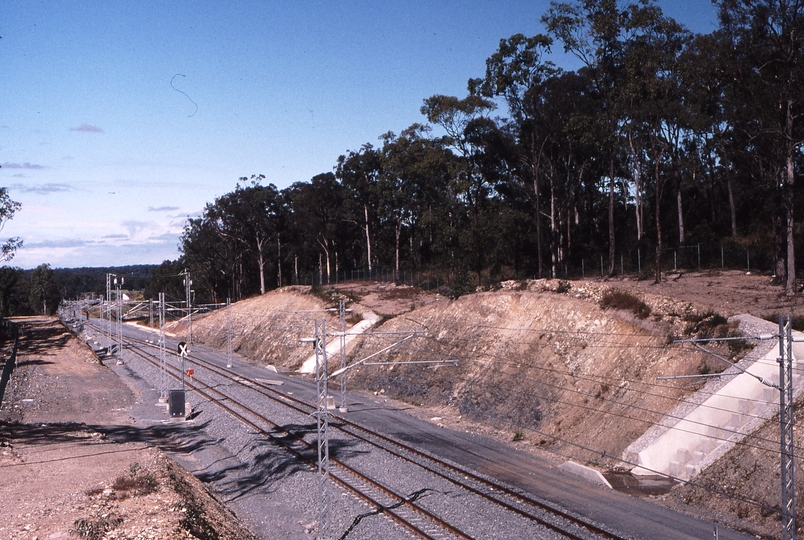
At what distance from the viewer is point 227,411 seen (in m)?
35.5

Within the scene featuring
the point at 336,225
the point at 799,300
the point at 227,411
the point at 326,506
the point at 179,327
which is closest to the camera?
the point at 326,506

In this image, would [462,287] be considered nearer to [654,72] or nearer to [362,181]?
[654,72]

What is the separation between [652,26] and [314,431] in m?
33.6

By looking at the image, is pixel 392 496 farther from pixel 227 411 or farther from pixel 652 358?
pixel 227 411

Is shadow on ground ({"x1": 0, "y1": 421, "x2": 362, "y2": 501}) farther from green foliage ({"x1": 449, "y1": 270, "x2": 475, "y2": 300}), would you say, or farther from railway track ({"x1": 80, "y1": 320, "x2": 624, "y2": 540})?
green foliage ({"x1": 449, "y1": 270, "x2": 475, "y2": 300})

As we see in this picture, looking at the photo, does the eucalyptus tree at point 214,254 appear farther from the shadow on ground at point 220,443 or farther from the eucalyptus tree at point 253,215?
the shadow on ground at point 220,443

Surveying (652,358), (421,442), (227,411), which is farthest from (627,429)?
(227,411)

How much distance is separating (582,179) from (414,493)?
5401 centimetres

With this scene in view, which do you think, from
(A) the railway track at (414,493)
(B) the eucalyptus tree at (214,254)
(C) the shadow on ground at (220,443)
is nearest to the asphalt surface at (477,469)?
(C) the shadow on ground at (220,443)

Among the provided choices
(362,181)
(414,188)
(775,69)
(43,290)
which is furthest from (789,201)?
(43,290)

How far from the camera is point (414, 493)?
20391mm

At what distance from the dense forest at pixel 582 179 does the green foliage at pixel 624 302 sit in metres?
8.40

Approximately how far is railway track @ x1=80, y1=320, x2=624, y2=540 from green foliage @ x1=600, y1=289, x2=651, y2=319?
1351 cm

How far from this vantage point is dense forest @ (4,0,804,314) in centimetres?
3581
